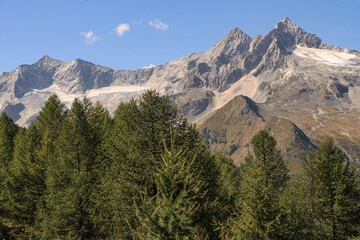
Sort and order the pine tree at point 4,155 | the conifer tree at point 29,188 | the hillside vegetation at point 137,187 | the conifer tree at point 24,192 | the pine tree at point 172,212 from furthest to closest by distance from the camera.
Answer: the conifer tree at point 24,192 → the conifer tree at point 29,188 → the pine tree at point 4,155 → the hillside vegetation at point 137,187 → the pine tree at point 172,212

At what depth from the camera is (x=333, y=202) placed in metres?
30.7

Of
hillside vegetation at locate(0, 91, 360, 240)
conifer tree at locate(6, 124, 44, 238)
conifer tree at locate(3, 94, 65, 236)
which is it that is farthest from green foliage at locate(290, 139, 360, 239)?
conifer tree at locate(6, 124, 44, 238)

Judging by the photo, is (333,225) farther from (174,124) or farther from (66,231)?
(66,231)

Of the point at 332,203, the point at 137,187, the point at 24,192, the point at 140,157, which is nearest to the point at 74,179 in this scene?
the point at 24,192

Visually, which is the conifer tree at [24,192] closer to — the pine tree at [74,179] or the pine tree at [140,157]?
the pine tree at [74,179]

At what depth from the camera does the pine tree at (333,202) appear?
30.0m

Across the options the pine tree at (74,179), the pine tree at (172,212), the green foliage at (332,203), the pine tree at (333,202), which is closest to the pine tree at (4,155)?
the pine tree at (74,179)

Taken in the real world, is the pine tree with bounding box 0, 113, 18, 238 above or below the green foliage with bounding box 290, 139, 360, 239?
above

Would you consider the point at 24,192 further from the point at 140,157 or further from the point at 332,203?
the point at 332,203

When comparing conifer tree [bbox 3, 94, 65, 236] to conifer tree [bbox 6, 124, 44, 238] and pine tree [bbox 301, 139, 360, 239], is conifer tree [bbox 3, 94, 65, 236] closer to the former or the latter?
conifer tree [bbox 6, 124, 44, 238]

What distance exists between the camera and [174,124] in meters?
24.0

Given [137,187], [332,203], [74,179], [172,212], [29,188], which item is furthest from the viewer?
[332,203]

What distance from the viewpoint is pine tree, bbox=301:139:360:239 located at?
98.5 feet

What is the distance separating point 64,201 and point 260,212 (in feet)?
54.1
